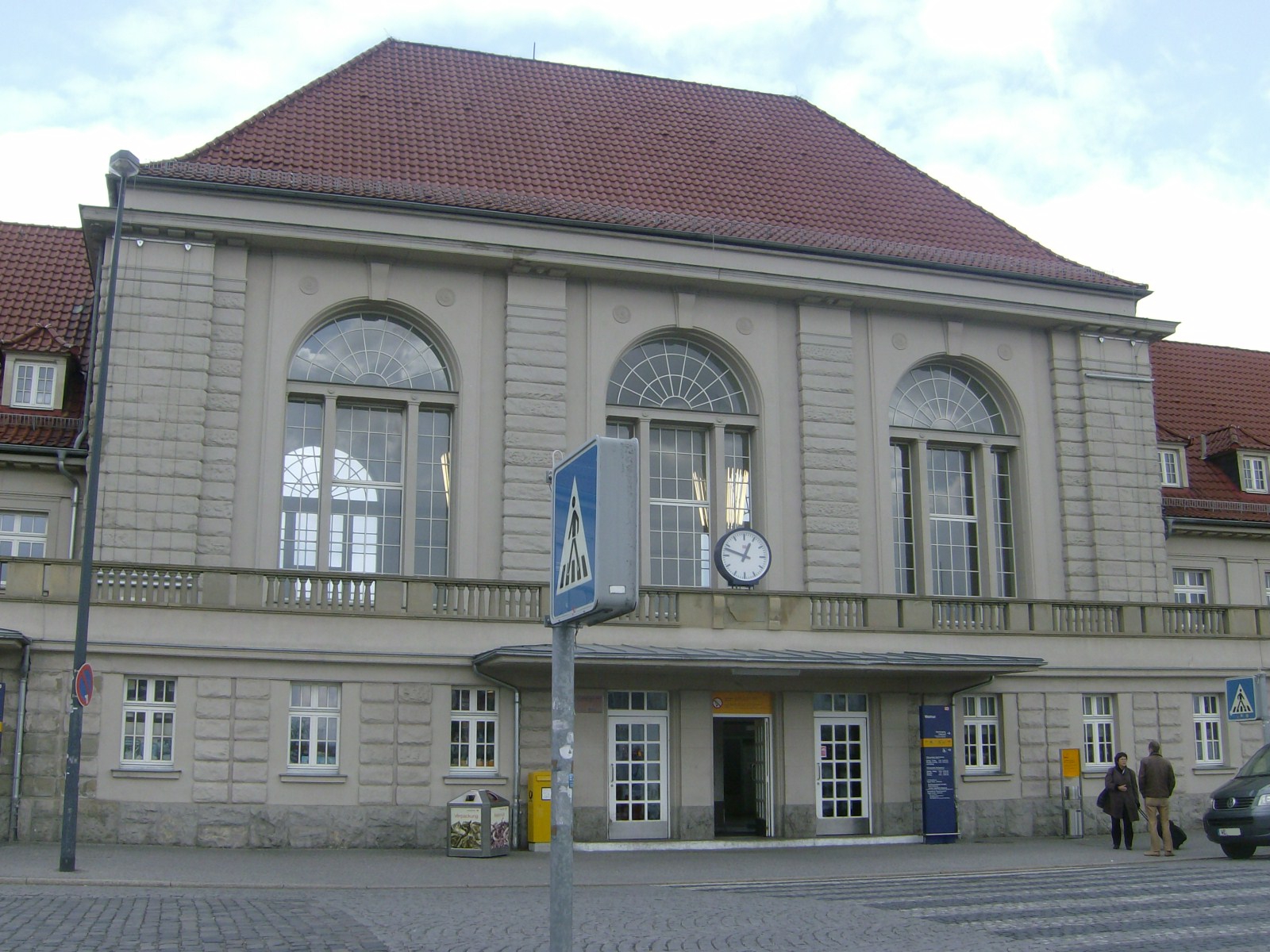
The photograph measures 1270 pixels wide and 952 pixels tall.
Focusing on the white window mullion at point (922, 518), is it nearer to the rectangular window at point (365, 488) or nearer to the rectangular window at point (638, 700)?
the rectangular window at point (638, 700)

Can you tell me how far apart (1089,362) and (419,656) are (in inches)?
672

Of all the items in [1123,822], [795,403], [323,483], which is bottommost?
[1123,822]

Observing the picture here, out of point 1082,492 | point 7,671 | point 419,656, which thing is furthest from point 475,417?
point 1082,492

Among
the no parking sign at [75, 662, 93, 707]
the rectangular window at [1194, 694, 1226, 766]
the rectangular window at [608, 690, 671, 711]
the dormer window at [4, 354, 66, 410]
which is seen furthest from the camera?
the rectangular window at [1194, 694, 1226, 766]

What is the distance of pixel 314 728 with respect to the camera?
24.8 meters

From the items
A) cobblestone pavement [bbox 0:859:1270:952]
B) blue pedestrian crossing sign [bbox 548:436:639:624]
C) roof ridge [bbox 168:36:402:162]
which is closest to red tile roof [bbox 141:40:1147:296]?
roof ridge [bbox 168:36:402:162]

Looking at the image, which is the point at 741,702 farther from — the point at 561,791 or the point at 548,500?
the point at 561,791

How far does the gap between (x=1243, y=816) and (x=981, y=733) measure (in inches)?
311

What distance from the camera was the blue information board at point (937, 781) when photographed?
2725 centimetres

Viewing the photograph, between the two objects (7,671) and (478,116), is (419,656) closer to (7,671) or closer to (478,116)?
(7,671)

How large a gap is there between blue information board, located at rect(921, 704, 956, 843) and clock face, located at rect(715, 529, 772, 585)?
4251 mm

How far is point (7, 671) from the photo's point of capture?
75.9 ft

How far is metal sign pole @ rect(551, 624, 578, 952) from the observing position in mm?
6809

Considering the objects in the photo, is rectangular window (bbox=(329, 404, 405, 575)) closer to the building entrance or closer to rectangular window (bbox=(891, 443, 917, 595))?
the building entrance
